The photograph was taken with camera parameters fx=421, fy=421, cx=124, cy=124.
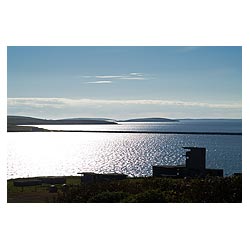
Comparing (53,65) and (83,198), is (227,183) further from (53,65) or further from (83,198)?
(53,65)

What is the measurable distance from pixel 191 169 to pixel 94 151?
22.0ft

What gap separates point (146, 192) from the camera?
5871mm

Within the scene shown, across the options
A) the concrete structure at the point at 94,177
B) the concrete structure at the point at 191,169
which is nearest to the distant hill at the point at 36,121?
the concrete structure at the point at 94,177

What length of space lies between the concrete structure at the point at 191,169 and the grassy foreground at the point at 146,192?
1.49ft

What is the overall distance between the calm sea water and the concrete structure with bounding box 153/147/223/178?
0.43m

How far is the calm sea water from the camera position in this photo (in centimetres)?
941

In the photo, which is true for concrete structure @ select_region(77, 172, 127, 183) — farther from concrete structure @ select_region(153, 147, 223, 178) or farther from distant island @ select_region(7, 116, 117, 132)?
distant island @ select_region(7, 116, 117, 132)

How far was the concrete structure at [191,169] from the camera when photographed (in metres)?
6.80
